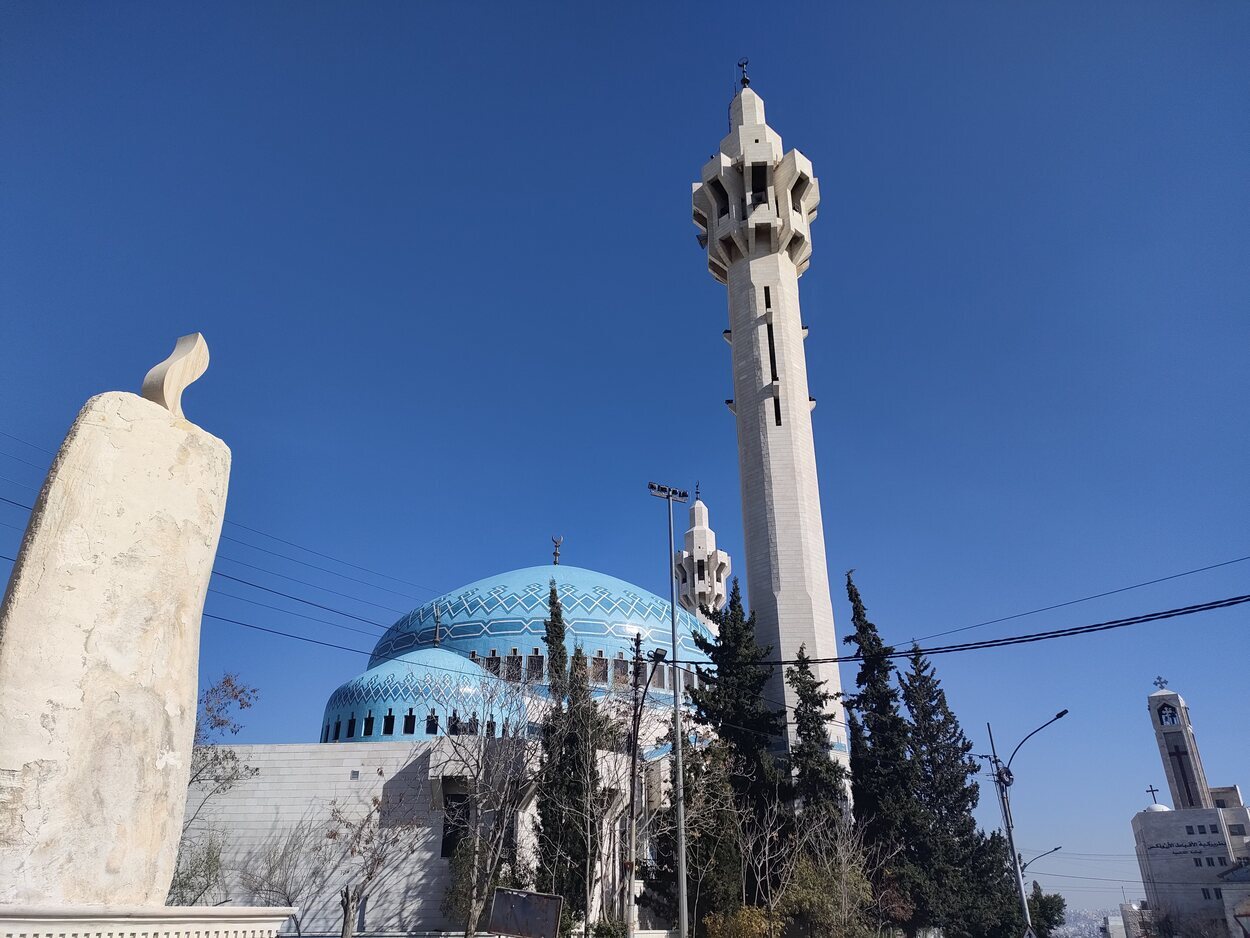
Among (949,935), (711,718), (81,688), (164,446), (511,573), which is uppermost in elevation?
(511,573)

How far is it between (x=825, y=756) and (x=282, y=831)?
1346cm

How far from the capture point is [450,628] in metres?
33.7

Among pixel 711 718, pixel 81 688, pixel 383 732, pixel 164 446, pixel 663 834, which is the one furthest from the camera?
pixel 383 732

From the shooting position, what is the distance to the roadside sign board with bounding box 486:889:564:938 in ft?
35.4

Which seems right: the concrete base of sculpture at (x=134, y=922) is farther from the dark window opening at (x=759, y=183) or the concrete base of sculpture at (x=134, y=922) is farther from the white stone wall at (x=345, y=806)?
the dark window opening at (x=759, y=183)

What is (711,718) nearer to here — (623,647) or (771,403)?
(771,403)

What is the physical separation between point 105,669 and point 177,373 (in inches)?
87.2

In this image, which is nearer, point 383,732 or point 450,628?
point 383,732

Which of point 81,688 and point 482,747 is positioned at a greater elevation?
point 482,747

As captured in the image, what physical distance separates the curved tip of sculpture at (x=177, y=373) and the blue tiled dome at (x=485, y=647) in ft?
57.5

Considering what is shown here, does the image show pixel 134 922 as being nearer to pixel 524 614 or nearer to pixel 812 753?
pixel 812 753

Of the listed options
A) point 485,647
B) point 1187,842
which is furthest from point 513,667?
point 1187,842

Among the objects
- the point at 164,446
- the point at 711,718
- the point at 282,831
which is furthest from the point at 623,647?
the point at 164,446

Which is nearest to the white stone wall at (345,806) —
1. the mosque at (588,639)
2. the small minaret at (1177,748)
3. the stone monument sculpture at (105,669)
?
the mosque at (588,639)
